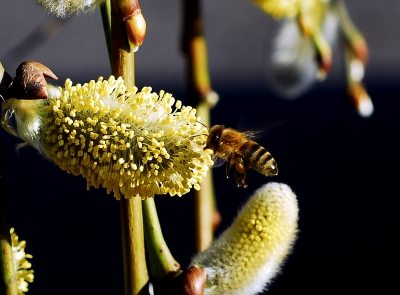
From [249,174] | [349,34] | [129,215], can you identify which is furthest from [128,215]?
[249,174]

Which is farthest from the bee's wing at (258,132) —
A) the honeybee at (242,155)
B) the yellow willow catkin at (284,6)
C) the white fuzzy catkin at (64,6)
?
the white fuzzy catkin at (64,6)

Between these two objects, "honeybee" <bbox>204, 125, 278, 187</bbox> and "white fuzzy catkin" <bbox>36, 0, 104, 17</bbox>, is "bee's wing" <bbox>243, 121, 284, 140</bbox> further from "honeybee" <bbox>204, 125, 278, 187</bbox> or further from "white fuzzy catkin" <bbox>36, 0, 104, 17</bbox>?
"white fuzzy catkin" <bbox>36, 0, 104, 17</bbox>

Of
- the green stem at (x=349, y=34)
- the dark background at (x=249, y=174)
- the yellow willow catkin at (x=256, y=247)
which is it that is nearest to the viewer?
the yellow willow catkin at (x=256, y=247)

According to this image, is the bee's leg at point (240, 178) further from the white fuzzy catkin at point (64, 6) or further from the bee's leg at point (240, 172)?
the white fuzzy catkin at point (64, 6)

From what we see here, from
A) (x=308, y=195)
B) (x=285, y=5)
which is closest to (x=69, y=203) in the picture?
(x=308, y=195)

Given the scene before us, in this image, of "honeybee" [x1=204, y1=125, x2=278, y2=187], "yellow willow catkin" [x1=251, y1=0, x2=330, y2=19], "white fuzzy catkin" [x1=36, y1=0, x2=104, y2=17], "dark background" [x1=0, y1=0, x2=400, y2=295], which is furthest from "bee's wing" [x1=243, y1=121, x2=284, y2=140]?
"dark background" [x1=0, y1=0, x2=400, y2=295]

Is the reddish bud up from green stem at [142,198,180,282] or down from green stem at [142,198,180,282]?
up

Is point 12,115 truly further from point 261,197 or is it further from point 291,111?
point 291,111
